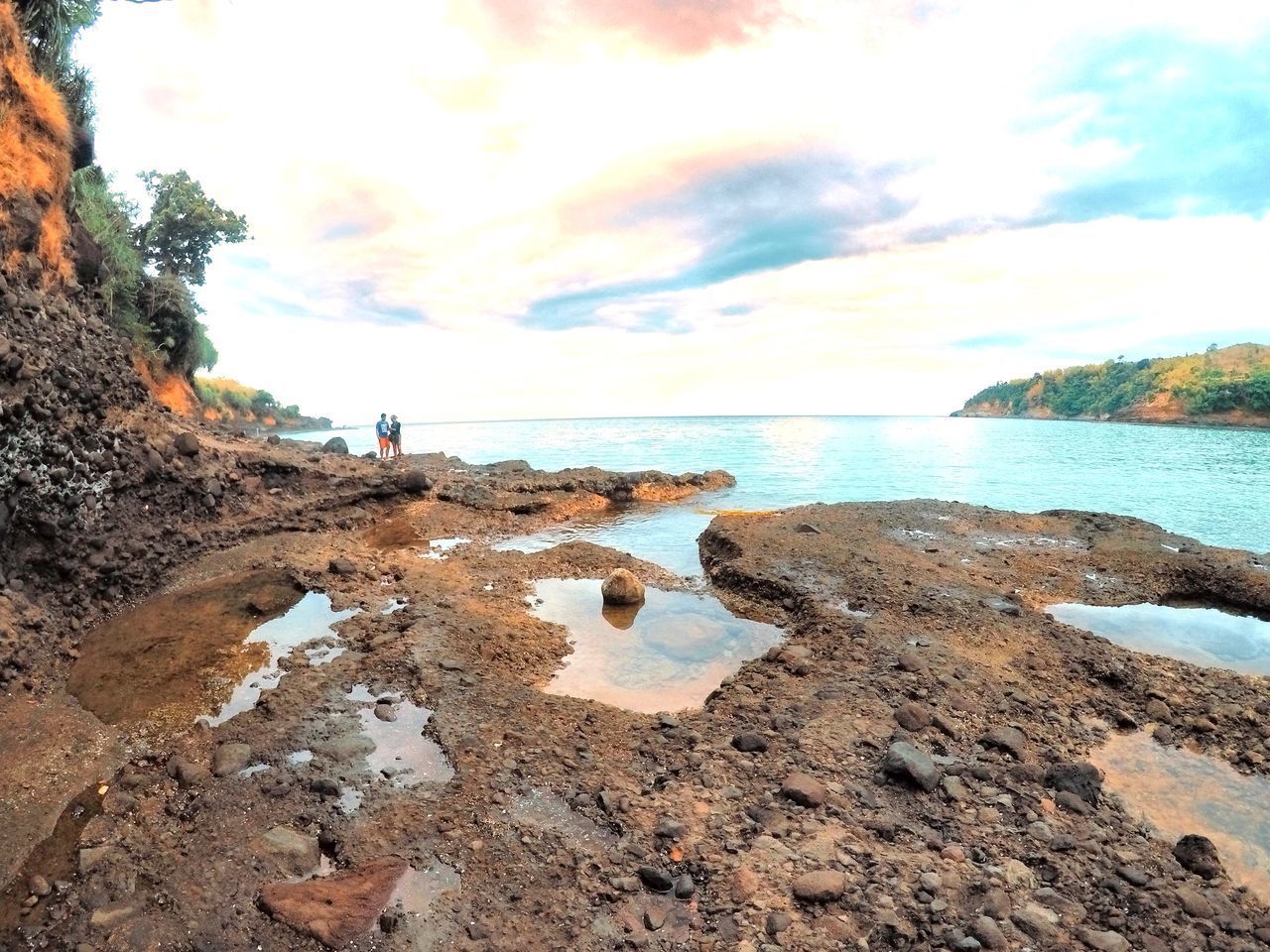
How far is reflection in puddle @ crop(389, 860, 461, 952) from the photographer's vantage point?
385cm

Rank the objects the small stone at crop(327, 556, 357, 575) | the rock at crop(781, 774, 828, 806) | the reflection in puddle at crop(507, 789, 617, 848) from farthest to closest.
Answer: the small stone at crop(327, 556, 357, 575) → the rock at crop(781, 774, 828, 806) → the reflection in puddle at crop(507, 789, 617, 848)

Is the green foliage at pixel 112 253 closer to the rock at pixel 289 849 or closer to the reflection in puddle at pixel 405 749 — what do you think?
the reflection in puddle at pixel 405 749

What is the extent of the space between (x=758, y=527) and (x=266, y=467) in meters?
13.1

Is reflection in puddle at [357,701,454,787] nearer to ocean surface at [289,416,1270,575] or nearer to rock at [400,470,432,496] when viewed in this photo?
ocean surface at [289,416,1270,575]

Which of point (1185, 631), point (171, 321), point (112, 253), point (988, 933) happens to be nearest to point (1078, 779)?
point (988, 933)

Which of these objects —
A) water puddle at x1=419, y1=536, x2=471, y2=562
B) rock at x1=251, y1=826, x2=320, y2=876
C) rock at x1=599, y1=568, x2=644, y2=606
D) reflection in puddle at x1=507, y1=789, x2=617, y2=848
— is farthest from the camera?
water puddle at x1=419, y1=536, x2=471, y2=562

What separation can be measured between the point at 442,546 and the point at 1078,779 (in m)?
13.6

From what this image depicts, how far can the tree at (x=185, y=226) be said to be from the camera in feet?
93.1

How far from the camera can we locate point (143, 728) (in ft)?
21.2

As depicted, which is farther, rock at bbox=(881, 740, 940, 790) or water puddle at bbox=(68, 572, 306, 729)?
water puddle at bbox=(68, 572, 306, 729)

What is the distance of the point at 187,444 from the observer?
1290cm

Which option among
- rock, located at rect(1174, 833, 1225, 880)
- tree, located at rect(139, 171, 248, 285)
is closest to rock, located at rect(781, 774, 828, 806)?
rock, located at rect(1174, 833, 1225, 880)

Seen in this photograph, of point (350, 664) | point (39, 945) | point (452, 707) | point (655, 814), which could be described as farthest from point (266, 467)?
Answer: point (655, 814)

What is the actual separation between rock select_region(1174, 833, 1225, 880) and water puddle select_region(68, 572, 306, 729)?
934 centimetres
